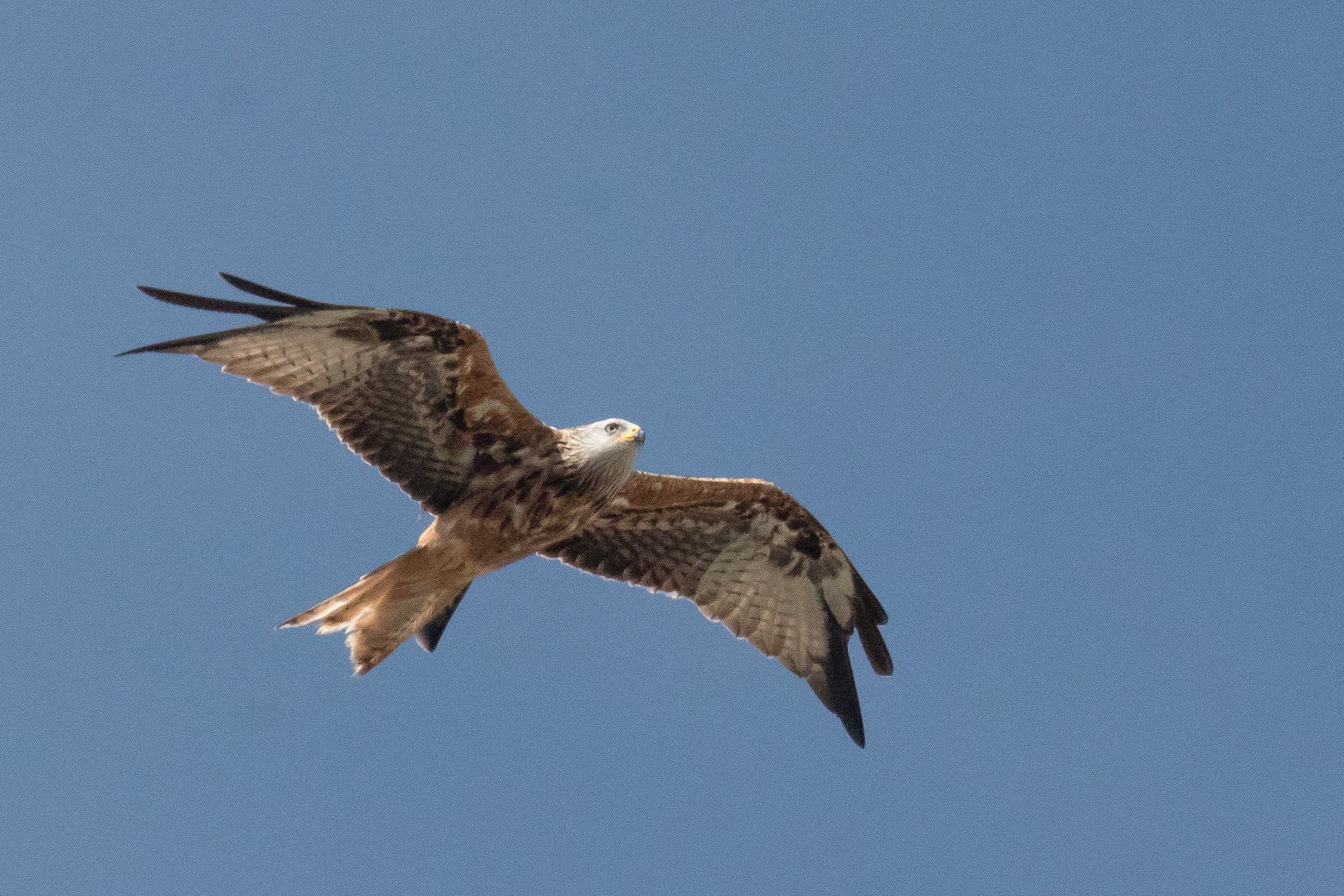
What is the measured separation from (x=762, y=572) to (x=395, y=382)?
363 cm

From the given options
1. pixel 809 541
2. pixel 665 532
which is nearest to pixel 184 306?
pixel 665 532

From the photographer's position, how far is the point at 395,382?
994cm

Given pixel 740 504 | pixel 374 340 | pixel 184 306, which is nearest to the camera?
pixel 184 306

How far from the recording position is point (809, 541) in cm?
1173

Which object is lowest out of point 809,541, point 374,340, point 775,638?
point 775,638

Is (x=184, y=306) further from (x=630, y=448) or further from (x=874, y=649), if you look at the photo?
(x=874, y=649)

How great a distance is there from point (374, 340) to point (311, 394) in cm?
59

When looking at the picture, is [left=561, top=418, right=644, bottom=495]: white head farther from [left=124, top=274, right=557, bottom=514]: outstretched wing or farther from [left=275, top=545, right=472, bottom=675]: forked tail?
[left=275, top=545, right=472, bottom=675]: forked tail

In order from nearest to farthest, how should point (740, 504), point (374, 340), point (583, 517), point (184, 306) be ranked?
point (184, 306) → point (374, 340) → point (583, 517) → point (740, 504)

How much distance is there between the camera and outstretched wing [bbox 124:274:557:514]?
9383 mm

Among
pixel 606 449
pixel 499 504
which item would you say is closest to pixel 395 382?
pixel 499 504

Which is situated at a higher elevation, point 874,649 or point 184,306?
point 184,306

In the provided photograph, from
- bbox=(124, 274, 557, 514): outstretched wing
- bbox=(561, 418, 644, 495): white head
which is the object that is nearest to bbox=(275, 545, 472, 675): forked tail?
bbox=(124, 274, 557, 514): outstretched wing

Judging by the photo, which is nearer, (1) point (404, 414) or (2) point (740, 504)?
(1) point (404, 414)
